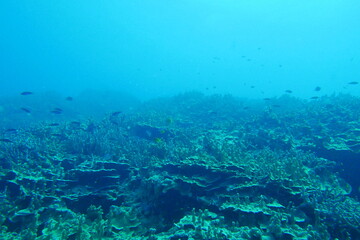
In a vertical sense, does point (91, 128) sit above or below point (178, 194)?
below

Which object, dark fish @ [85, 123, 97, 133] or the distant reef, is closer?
the distant reef

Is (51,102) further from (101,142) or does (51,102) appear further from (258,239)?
(258,239)

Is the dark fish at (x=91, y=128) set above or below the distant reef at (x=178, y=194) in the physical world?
below

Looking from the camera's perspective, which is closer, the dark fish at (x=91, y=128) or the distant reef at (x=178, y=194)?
the distant reef at (x=178, y=194)

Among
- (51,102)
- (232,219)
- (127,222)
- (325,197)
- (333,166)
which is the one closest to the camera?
(232,219)

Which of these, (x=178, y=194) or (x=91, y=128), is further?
(x=91, y=128)

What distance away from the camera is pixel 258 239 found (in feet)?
14.6

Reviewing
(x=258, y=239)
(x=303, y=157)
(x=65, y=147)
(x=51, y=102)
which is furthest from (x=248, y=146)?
(x=51, y=102)

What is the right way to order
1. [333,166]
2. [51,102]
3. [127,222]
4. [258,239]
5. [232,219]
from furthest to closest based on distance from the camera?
1. [51,102]
2. [333,166]
3. [127,222]
4. [232,219]
5. [258,239]

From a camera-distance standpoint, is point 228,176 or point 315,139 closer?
point 228,176

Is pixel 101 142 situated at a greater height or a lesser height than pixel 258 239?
lesser

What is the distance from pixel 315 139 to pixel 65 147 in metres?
11.9

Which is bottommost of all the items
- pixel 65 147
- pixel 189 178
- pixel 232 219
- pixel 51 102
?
pixel 51 102

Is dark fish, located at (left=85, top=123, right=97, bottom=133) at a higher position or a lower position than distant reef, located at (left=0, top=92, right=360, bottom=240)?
lower
